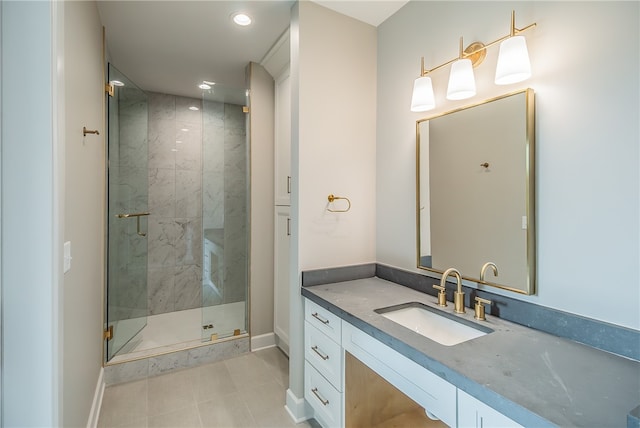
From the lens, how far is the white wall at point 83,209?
4.32ft

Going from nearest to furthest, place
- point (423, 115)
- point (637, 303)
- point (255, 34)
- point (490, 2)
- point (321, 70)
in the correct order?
point (637, 303), point (490, 2), point (423, 115), point (321, 70), point (255, 34)

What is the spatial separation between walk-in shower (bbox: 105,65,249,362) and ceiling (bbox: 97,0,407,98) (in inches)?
9.6

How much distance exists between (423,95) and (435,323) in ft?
3.83

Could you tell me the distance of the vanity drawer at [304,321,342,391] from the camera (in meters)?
1.52

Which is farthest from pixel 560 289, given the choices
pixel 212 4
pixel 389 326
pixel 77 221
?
pixel 212 4

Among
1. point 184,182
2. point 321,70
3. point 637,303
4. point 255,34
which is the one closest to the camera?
point 637,303

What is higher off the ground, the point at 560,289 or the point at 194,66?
the point at 194,66

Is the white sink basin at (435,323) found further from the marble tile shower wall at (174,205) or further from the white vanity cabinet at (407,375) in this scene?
the marble tile shower wall at (174,205)

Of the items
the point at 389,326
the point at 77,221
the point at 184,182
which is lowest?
the point at 389,326

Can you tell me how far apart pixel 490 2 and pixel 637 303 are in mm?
1353

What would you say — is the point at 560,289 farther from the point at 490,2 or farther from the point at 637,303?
the point at 490,2

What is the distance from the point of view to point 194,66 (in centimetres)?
285

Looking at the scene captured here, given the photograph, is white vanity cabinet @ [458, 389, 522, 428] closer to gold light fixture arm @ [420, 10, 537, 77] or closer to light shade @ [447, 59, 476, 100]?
light shade @ [447, 59, 476, 100]

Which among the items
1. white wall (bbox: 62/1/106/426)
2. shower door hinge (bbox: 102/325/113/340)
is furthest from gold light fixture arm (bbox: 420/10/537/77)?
shower door hinge (bbox: 102/325/113/340)
